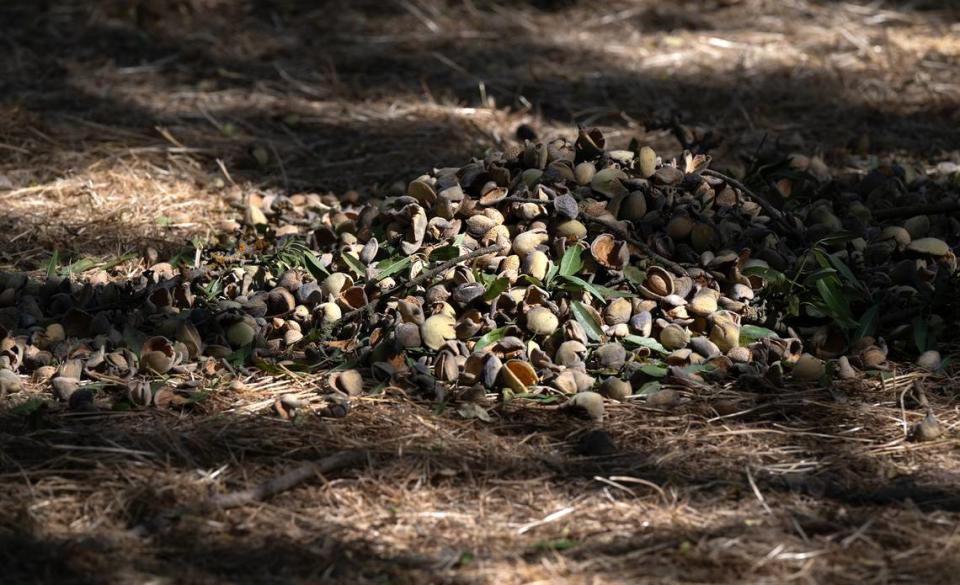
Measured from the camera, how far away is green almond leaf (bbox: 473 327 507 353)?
2781 millimetres

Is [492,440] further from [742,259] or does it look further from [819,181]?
[819,181]

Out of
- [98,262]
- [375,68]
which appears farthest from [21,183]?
[375,68]

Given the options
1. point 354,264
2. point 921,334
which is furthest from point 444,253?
point 921,334

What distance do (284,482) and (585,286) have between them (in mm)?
948

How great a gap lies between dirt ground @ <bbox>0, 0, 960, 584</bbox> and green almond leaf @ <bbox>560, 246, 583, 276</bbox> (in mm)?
447

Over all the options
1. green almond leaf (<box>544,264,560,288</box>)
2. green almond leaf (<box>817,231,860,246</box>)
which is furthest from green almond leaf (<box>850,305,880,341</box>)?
green almond leaf (<box>544,264,560,288</box>)

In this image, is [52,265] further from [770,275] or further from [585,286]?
[770,275]

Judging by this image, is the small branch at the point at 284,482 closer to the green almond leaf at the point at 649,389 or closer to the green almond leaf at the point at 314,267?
the green almond leaf at the point at 649,389

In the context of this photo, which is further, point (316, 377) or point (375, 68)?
point (375, 68)

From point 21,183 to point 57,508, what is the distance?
6.62 feet

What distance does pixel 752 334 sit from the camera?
2877 millimetres

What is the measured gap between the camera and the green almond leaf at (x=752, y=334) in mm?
2870

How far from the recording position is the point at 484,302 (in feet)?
9.48

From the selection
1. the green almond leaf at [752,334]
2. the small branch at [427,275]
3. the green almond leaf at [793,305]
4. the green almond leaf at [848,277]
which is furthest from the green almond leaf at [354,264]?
the green almond leaf at [848,277]
